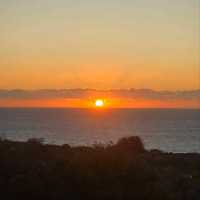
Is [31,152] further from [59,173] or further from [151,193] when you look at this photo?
[151,193]

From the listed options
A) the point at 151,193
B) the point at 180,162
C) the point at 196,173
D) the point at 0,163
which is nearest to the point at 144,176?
the point at 151,193

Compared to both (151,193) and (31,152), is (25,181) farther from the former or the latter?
(31,152)

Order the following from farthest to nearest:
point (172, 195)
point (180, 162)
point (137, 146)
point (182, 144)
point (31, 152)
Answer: point (182, 144) → point (137, 146) → point (180, 162) → point (31, 152) → point (172, 195)

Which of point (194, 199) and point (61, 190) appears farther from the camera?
point (194, 199)

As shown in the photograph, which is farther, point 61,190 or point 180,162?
point 180,162

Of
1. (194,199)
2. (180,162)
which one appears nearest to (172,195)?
(194,199)

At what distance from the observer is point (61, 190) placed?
1642 cm

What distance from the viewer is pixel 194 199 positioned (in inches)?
707

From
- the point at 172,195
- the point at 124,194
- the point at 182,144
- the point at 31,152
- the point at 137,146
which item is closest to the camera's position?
the point at 124,194

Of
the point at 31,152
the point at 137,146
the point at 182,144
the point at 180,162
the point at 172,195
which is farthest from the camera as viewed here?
the point at 182,144

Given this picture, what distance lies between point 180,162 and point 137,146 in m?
3.56

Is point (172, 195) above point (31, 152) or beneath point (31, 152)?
beneath

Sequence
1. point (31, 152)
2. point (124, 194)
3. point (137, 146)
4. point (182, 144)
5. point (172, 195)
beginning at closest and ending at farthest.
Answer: point (124, 194)
point (172, 195)
point (31, 152)
point (137, 146)
point (182, 144)

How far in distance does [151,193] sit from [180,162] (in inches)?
374
